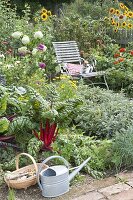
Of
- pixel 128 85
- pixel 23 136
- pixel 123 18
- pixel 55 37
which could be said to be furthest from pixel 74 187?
pixel 123 18

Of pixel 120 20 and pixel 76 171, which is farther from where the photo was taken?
pixel 120 20

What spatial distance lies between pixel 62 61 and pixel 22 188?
4.59 metres

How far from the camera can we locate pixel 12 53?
7602 mm

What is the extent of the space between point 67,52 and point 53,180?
203 inches

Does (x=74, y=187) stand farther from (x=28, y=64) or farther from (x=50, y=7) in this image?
(x=50, y=7)

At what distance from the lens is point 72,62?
8531 millimetres

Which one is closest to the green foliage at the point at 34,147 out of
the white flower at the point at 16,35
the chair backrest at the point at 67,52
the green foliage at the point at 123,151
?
the green foliage at the point at 123,151

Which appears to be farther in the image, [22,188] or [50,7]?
[50,7]

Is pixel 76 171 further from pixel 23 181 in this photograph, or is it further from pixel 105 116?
pixel 105 116

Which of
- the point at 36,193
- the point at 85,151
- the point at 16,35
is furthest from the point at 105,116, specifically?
the point at 16,35

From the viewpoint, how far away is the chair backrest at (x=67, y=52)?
8352 mm

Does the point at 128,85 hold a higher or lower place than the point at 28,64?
lower

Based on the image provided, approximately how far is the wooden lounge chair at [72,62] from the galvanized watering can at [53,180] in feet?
12.8

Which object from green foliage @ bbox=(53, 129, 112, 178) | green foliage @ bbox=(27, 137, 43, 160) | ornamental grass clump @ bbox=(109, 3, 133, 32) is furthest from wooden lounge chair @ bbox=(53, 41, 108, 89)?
green foliage @ bbox=(27, 137, 43, 160)
